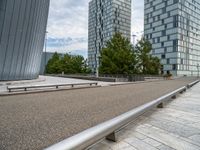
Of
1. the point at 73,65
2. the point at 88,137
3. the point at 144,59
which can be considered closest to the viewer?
the point at 88,137

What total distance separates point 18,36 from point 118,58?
1673 cm

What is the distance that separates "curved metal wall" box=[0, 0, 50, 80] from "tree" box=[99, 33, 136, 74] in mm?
13622

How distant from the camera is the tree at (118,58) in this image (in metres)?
32.6

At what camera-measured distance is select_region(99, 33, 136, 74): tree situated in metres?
32.6

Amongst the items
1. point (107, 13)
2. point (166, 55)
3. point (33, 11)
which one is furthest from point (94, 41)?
point (33, 11)

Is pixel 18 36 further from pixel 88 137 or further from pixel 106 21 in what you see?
pixel 106 21

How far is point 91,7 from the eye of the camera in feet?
400

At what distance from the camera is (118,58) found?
32.4m

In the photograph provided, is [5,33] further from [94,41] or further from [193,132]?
[94,41]

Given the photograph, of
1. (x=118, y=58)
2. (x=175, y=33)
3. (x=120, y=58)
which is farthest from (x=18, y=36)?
(x=175, y=33)

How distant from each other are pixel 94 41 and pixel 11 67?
99.3m

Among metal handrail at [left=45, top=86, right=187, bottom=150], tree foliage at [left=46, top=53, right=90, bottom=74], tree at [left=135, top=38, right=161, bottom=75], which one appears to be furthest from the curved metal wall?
tree foliage at [left=46, top=53, right=90, bottom=74]

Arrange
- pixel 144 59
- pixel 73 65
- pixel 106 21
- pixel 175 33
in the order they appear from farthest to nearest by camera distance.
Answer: pixel 106 21 < pixel 175 33 < pixel 73 65 < pixel 144 59

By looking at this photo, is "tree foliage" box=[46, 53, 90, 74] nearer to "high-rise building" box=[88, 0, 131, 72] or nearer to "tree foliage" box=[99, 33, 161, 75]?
"tree foliage" box=[99, 33, 161, 75]
